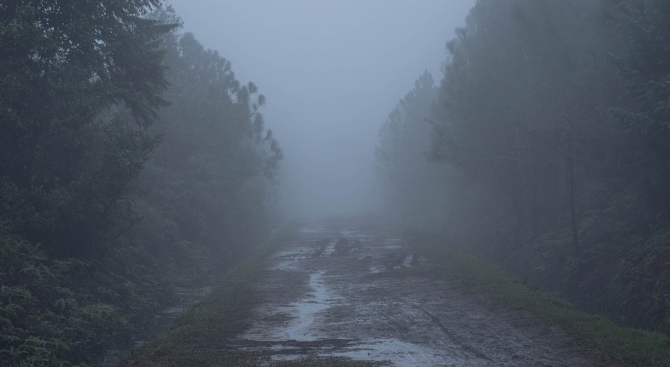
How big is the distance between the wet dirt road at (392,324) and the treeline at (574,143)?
353 centimetres

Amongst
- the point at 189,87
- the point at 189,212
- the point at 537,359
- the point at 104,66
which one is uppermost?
the point at 189,87

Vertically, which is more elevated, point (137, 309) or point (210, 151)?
point (210, 151)

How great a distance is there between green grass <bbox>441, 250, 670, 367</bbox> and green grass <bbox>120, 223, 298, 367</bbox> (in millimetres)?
5870

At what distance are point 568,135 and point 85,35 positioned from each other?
602 inches

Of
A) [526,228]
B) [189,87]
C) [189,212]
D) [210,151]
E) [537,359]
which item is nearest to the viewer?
[537,359]

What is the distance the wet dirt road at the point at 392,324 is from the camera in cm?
999

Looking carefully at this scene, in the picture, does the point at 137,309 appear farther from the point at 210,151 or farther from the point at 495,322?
the point at 210,151

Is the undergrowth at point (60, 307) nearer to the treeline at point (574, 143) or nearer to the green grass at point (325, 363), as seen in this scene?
the green grass at point (325, 363)

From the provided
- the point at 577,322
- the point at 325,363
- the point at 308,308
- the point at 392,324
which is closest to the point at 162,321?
the point at 308,308

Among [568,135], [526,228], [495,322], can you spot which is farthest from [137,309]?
[526,228]

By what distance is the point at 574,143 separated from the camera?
20.2m

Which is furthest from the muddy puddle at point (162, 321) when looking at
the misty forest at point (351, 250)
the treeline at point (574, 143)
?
the treeline at point (574, 143)

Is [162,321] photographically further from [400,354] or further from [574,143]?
[574,143]

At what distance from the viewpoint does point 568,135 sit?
19891 millimetres
